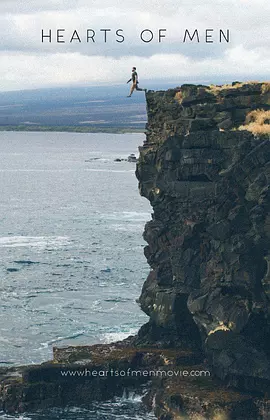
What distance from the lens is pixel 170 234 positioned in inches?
3435

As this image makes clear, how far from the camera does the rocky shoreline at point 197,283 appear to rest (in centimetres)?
7675

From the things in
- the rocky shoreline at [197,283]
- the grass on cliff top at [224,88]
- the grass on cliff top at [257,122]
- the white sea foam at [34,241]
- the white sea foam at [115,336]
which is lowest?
the white sea foam at [34,241]

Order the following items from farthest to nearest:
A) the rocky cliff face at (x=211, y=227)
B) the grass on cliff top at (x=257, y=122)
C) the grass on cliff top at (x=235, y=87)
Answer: the grass on cliff top at (x=235, y=87) < the grass on cliff top at (x=257, y=122) < the rocky cliff face at (x=211, y=227)

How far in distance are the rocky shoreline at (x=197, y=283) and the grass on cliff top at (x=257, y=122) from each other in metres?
0.22

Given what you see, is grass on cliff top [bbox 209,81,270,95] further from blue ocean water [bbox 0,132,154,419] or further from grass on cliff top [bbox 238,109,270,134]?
blue ocean water [bbox 0,132,154,419]

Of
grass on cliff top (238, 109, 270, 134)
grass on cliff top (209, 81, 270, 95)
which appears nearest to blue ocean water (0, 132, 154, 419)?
grass on cliff top (238, 109, 270, 134)

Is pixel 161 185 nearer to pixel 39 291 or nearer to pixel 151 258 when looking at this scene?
pixel 151 258

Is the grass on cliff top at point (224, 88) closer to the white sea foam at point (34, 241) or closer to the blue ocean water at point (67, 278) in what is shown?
the blue ocean water at point (67, 278)

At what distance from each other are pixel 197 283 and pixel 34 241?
7105 centimetres

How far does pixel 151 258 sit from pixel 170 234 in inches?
129

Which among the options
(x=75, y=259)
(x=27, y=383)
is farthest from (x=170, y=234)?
(x=75, y=259)

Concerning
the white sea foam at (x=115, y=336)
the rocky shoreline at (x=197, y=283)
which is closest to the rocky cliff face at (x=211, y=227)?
the rocky shoreline at (x=197, y=283)

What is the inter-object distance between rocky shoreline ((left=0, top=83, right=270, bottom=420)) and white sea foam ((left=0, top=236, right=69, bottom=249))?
58.4m

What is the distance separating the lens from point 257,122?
80938 mm
